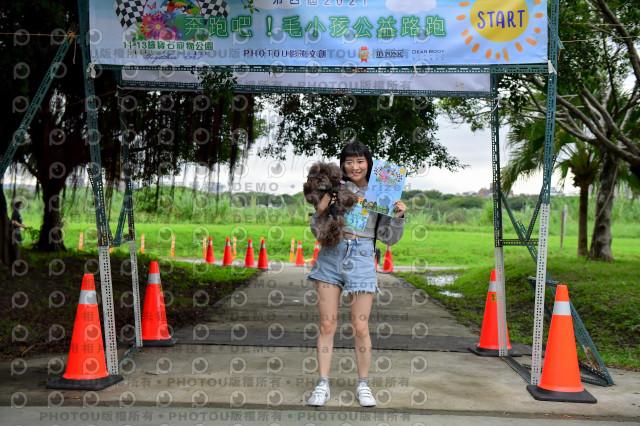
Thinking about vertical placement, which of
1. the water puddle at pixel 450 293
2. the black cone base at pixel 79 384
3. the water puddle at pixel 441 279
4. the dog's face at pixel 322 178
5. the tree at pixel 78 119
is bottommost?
the water puddle at pixel 441 279

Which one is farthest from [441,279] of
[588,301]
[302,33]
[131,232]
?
[302,33]

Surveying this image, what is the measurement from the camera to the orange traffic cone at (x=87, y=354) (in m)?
4.88

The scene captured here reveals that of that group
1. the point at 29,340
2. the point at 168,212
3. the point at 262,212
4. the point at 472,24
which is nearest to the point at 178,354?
the point at 29,340

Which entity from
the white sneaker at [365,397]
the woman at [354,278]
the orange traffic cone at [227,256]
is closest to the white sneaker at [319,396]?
the woman at [354,278]

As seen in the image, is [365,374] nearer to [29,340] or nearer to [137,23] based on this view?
[137,23]

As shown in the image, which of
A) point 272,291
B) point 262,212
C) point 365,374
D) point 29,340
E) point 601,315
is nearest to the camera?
point 365,374

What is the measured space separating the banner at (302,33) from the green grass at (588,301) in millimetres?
3552

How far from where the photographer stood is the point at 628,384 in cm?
535

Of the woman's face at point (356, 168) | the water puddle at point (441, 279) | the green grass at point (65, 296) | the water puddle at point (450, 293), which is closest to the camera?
the woman's face at point (356, 168)

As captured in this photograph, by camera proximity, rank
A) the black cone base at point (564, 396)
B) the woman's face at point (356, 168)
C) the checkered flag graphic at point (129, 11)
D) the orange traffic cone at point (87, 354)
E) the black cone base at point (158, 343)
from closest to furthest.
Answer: the woman's face at point (356, 168) < the black cone base at point (564, 396) < the orange traffic cone at point (87, 354) < the checkered flag graphic at point (129, 11) < the black cone base at point (158, 343)

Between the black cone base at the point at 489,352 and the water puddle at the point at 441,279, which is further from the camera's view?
the water puddle at the point at 441,279

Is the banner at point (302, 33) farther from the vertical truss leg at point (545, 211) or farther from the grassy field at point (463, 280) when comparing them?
the grassy field at point (463, 280)

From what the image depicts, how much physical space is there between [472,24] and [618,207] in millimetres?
33630

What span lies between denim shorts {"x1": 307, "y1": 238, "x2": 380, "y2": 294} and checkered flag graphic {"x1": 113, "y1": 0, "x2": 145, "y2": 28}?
2.57m
